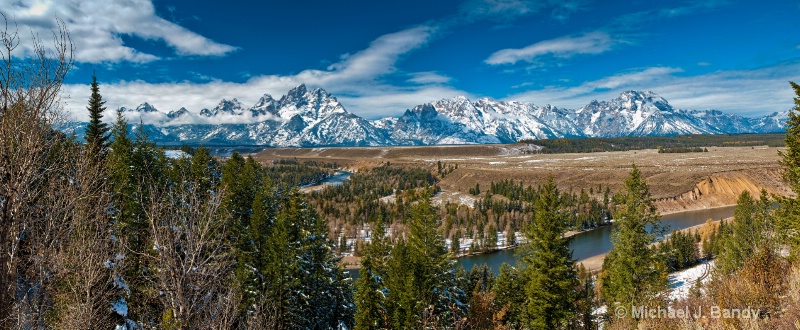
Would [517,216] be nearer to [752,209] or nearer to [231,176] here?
[752,209]

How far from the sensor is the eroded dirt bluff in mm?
130875

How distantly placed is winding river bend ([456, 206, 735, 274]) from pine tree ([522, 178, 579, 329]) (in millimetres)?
37709

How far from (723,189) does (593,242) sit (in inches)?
3164

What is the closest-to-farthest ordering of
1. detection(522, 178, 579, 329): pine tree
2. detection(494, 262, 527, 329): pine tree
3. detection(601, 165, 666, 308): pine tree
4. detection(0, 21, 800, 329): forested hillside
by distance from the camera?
detection(0, 21, 800, 329): forested hillside, detection(522, 178, 579, 329): pine tree, detection(601, 165, 666, 308): pine tree, detection(494, 262, 527, 329): pine tree

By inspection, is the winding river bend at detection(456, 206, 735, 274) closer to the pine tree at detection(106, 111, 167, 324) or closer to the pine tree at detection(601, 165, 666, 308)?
the pine tree at detection(601, 165, 666, 308)

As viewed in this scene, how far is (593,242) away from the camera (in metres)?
94.1

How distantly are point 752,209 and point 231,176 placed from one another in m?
59.5

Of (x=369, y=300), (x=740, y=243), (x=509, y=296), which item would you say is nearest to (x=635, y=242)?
(x=509, y=296)

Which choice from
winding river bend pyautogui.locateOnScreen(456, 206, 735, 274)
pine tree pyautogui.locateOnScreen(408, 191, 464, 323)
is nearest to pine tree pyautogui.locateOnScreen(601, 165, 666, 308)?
pine tree pyautogui.locateOnScreen(408, 191, 464, 323)

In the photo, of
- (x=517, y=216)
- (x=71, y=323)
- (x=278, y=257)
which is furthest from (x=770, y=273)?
(x=517, y=216)

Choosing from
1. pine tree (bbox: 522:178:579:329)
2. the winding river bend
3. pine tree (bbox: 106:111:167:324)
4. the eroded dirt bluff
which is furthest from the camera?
the eroded dirt bluff

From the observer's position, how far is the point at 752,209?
4834 cm

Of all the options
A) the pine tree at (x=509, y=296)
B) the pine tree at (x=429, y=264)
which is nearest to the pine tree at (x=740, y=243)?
the pine tree at (x=509, y=296)

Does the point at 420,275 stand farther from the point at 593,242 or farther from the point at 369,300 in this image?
the point at 593,242
